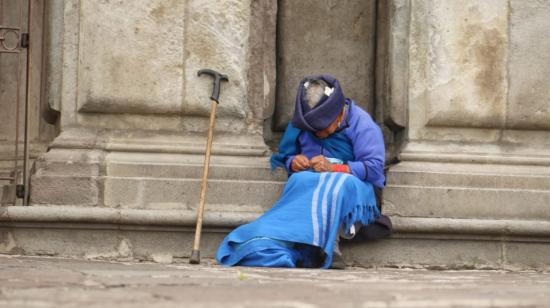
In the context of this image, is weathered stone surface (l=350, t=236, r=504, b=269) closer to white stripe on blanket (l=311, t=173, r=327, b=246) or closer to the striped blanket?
the striped blanket

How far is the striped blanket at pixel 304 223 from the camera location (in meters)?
6.45

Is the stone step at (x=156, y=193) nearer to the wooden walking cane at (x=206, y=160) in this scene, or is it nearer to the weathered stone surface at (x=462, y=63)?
the wooden walking cane at (x=206, y=160)

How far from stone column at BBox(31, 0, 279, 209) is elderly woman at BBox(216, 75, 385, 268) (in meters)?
0.41

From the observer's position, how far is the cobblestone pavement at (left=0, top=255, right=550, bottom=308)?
13.2 ft

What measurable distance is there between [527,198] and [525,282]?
5.75 feet

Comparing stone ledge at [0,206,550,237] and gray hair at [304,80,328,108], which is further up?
gray hair at [304,80,328,108]

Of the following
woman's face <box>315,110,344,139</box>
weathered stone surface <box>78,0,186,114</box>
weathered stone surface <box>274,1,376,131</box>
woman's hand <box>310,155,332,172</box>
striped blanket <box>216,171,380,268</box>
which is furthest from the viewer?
weathered stone surface <box>274,1,376,131</box>

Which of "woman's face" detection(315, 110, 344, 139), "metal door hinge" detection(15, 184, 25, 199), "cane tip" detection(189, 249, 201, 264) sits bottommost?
"cane tip" detection(189, 249, 201, 264)

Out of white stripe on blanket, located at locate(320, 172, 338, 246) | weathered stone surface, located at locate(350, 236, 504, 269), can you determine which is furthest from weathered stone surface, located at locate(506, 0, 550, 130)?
white stripe on blanket, located at locate(320, 172, 338, 246)

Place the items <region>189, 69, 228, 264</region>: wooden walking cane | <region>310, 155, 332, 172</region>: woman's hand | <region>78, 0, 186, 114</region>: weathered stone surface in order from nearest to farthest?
<region>189, 69, 228, 264</region>: wooden walking cane < <region>310, 155, 332, 172</region>: woman's hand < <region>78, 0, 186, 114</region>: weathered stone surface

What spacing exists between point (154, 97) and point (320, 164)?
42.4 inches

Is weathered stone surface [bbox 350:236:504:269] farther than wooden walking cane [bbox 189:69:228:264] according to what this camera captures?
Yes

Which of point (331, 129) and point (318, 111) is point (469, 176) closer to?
point (331, 129)

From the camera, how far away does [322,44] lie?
7.80 m
